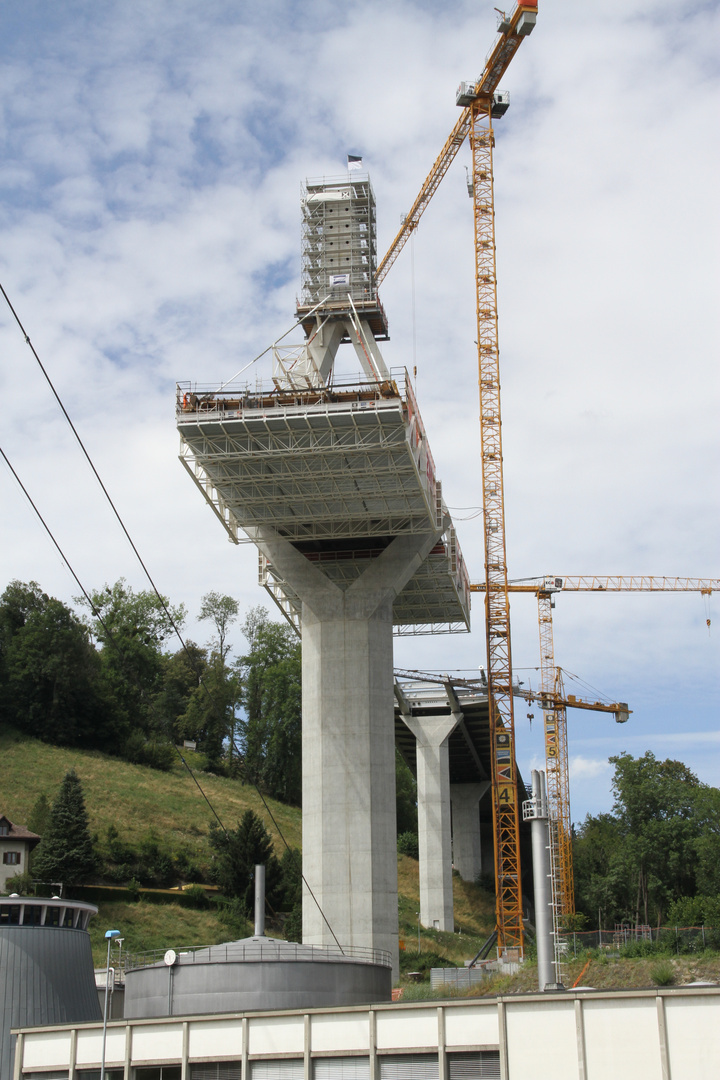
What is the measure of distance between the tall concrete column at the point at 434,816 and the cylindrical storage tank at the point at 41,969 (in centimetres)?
4860

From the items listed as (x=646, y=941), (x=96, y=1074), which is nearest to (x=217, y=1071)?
(x=96, y=1074)

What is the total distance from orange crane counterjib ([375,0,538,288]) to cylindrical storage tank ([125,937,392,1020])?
5414cm

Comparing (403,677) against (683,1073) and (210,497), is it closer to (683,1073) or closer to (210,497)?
(210,497)

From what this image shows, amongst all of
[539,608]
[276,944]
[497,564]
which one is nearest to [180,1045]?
[276,944]

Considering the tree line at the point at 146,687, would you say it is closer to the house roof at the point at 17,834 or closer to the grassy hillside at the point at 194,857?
the grassy hillside at the point at 194,857

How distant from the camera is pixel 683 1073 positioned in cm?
2456

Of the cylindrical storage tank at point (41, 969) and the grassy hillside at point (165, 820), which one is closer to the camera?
the cylindrical storage tank at point (41, 969)

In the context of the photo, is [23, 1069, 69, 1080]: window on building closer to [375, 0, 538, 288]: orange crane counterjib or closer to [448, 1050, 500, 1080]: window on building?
[448, 1050, 500, 1080]: window on building

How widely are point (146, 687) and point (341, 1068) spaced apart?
107326 millimetres

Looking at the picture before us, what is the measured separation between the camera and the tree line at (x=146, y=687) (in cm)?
10769

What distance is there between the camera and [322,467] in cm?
5450

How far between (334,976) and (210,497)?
1079 inches

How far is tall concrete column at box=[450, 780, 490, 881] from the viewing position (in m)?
106

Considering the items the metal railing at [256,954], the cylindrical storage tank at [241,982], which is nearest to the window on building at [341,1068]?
the cylindrical storage tank at [241,982]
